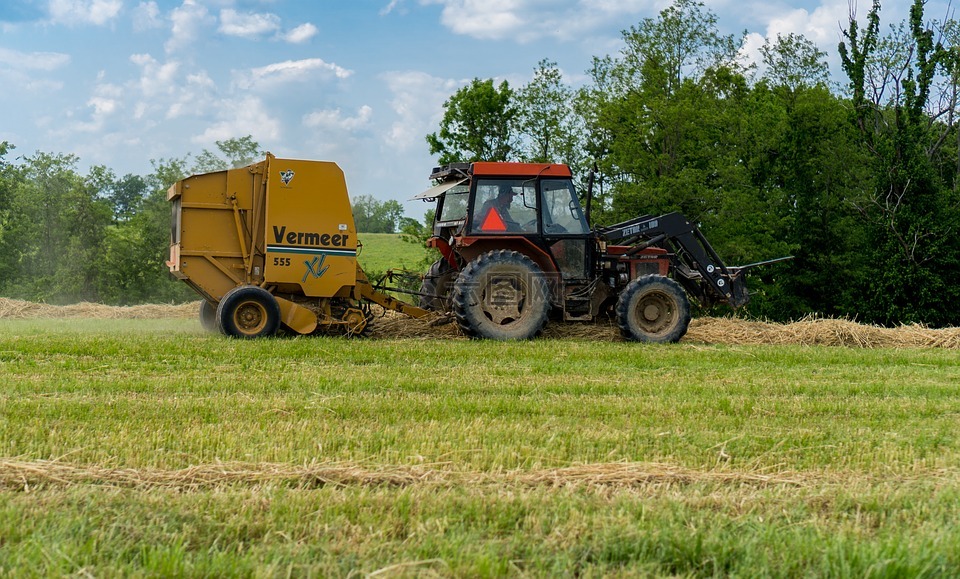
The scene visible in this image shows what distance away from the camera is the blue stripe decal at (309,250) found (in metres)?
12.5

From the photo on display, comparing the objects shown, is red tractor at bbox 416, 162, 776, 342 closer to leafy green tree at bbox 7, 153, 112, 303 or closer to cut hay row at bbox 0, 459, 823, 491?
cut hay row at bbox 0, 459, 823, 491

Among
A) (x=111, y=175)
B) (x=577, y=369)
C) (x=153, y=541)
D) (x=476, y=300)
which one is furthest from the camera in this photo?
(x=111, y=175)

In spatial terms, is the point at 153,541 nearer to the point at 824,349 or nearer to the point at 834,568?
the point at 834,568

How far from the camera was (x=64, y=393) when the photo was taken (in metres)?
7.32

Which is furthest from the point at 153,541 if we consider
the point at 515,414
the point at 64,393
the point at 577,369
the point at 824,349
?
the point at 824,349

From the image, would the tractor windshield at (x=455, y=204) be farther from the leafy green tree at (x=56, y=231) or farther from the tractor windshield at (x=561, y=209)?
the leafy green tree at (x=56, y=231)

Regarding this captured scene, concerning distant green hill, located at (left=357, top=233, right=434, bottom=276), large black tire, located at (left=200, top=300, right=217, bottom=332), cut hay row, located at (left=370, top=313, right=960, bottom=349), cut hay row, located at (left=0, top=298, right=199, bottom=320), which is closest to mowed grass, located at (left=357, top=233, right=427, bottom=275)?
distant green hill, located at (left=357, top=233, right=434, bottom=276)

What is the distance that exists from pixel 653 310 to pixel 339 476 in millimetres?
9302

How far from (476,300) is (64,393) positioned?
6249 mm

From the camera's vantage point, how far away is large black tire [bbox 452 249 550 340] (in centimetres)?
1263

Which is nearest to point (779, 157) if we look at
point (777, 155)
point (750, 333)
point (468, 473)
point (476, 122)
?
point (777, 155)

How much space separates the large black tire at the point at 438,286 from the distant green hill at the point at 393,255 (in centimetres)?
1741

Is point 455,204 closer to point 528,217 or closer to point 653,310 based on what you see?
point 528,217

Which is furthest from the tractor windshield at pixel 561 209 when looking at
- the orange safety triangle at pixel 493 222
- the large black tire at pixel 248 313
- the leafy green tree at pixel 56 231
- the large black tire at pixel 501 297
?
the leafy green tree at pixel 56 231
